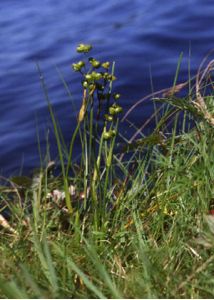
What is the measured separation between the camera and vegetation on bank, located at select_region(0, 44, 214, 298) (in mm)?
1775

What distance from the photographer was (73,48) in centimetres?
613

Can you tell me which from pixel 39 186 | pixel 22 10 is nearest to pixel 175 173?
pixel 39 186

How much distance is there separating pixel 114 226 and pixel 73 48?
3940 millimetres

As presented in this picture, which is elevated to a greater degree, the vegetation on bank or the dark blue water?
the vegetation on bank

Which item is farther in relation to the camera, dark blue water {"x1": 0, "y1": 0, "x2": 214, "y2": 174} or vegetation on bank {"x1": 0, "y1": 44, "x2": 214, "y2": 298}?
dark blue water {"x1": 0, "y1": 0, "x2": 214, "y2": 174}

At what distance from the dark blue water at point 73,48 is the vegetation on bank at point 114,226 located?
4.51 feet

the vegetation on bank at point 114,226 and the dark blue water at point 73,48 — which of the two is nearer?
the vegetation on bank at point 114,226

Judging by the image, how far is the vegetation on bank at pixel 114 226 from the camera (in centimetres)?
178

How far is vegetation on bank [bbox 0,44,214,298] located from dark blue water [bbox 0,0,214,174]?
1.37m

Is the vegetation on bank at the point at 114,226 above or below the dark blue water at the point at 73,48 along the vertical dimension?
above

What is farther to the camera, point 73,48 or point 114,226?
point 73,48

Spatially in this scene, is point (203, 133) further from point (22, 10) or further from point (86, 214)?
point (22, 10)

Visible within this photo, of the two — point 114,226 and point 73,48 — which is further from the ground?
point 114,226

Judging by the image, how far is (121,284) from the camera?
188 cm
